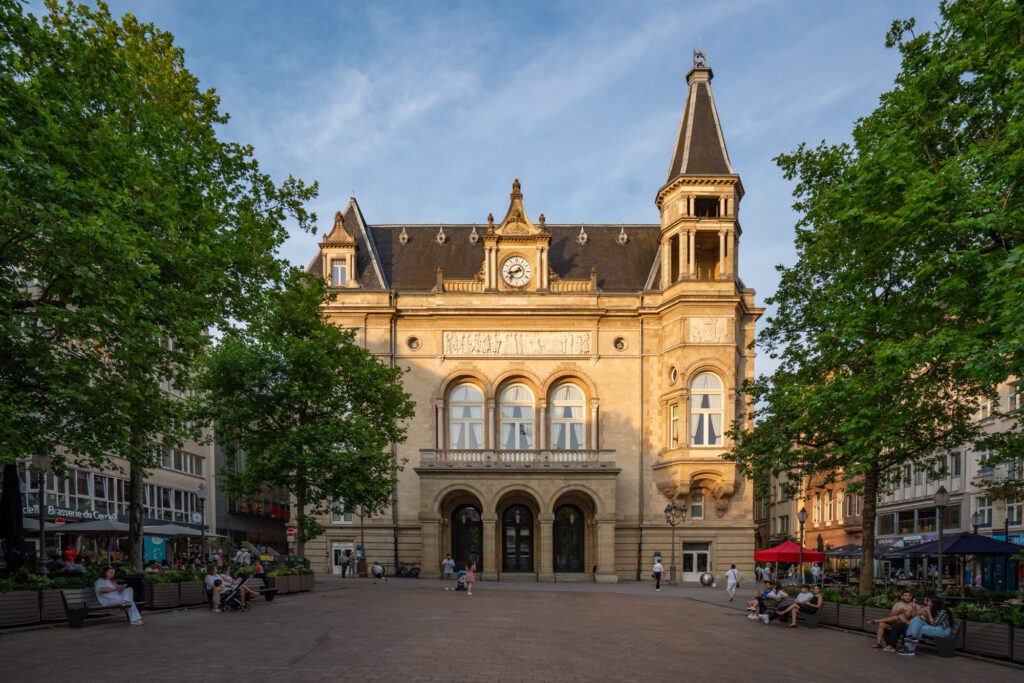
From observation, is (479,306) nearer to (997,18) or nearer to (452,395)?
(452,395)

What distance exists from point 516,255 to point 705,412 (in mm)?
13622

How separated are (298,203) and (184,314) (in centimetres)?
→ 804

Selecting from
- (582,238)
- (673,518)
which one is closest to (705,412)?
(673,518)

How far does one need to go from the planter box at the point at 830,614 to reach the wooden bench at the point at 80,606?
678 inches

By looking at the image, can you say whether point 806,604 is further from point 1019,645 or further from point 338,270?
point 338,270

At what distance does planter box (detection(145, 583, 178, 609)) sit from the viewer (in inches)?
917

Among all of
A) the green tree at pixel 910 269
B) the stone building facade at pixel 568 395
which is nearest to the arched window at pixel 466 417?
the stone building facade at pixel 568 395

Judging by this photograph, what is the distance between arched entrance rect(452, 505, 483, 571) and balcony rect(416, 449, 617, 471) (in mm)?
3922

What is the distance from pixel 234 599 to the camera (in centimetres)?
2434

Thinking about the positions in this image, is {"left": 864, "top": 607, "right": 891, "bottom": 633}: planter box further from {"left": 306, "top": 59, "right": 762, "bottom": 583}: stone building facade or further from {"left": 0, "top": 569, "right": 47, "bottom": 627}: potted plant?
{"left": 306, "top": 59, "right": 762, "bottom": 583}: stone building facade

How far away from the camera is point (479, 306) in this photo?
50312 mm

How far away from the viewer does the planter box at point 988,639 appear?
672 inches

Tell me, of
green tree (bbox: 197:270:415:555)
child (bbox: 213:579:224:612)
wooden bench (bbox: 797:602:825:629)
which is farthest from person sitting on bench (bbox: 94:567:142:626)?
wooden bench (bbox: 797:602:825:629)

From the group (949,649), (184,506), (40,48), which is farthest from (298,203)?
Answer: (184,506)
